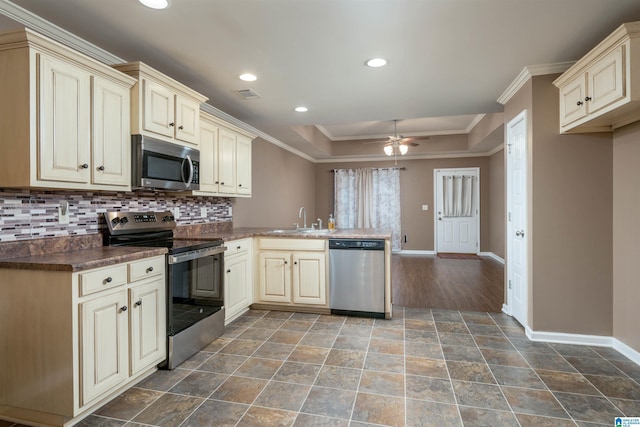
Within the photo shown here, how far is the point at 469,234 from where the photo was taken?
7742mm

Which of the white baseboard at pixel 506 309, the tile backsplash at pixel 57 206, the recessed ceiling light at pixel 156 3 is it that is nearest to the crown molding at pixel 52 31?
the recessed ceiling light at pixel 156 3

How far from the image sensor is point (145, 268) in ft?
7.16

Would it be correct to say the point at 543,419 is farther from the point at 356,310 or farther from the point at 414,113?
the point at 414,113

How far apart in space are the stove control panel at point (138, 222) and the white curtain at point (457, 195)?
20.9 ft

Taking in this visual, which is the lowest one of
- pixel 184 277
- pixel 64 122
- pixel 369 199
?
pixel 184 277

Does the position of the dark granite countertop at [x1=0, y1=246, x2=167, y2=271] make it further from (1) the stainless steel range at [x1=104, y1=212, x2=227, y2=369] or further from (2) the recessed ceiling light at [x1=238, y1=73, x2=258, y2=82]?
(2) the recessed ceiling light at [x1=238, y1=73, x2=258, y2=82]

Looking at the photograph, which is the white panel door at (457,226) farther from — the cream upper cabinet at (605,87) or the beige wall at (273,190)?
the cream upper cabinet at (605,87)

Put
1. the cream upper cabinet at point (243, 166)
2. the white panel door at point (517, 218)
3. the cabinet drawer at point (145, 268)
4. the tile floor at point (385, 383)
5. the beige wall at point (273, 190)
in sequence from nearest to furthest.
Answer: the tile floor at point (385, 383) → the cabinet drawer at point (145, 268) → the white panel door at point (517, 218) → the cream upper cabinet at point (243, 166) → the beige wall at point (273, 190)

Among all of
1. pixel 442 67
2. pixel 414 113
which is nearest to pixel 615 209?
pixel 442 67

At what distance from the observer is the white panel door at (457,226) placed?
769 centimetres

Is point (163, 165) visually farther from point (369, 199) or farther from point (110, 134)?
point (369, 199)

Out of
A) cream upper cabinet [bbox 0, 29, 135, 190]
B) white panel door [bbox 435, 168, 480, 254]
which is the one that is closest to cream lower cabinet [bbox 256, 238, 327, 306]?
cream upper cabinet [bbox 0, 29, 135, 190]

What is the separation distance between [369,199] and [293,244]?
4.69 metres

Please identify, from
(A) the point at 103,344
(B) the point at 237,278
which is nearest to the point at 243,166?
(B) the point at 237,278
